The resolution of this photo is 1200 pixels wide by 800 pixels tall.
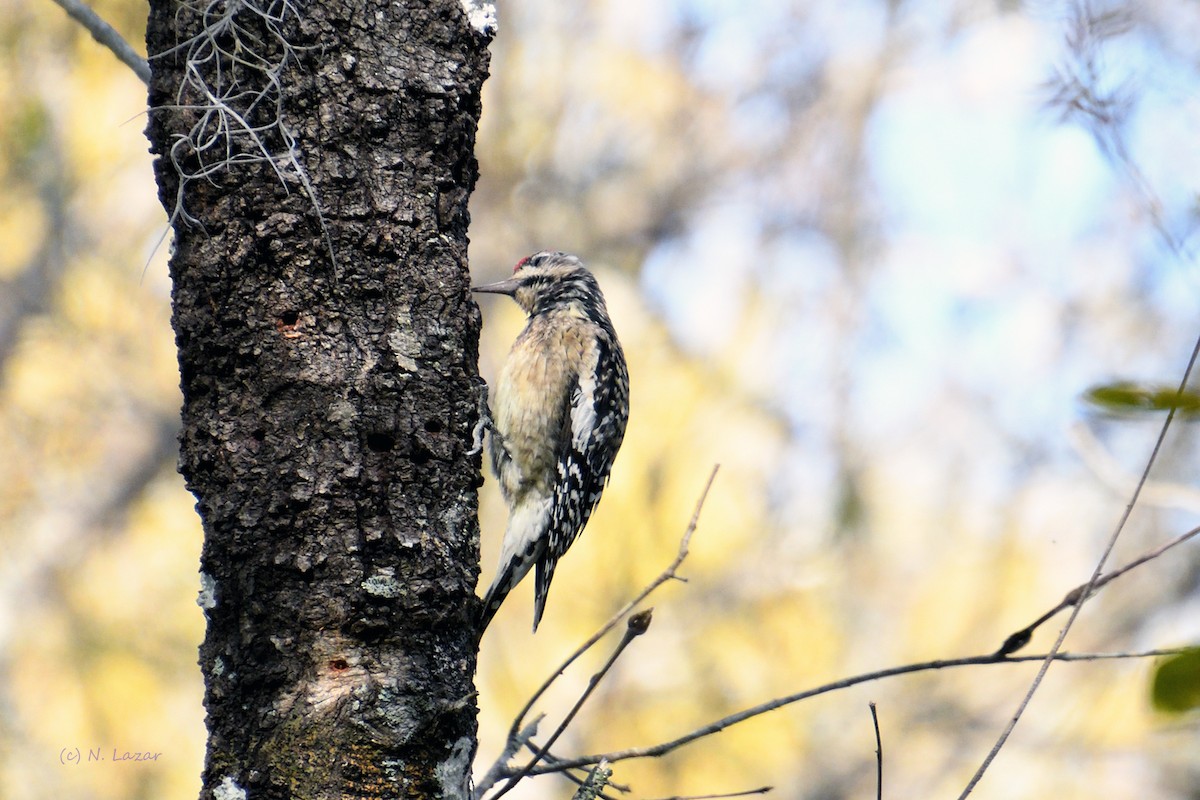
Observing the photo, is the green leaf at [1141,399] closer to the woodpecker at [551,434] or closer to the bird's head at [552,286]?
the woodpecker at [551,434]

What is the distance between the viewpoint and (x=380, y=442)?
76.4 inches

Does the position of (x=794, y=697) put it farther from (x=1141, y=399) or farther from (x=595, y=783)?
(x=1141, y=399)

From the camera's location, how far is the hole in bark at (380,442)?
1932mm

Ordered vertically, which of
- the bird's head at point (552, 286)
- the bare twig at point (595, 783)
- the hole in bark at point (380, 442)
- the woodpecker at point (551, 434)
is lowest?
the bare twig at point (595, 783)

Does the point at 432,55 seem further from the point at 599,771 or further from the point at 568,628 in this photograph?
the point at 568,628

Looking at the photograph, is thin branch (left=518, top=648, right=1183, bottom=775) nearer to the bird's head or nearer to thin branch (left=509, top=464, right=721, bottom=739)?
thin branch (left=509, top=464, right=721, bottom=739)

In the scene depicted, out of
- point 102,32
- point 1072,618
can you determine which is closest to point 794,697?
point 1072,618

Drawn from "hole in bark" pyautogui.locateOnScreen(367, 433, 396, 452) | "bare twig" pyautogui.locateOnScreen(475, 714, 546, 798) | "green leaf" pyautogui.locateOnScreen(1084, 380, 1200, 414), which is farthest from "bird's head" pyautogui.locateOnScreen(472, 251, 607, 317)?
"green leaf" pyautogui.locateOnScreen(1084, 380, 1200, 414)

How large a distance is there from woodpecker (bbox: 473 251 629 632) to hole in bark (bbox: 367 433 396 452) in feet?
5.81

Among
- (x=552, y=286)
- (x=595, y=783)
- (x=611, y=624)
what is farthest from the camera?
(x=552, y=286)

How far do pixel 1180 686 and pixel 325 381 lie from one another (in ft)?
4.44

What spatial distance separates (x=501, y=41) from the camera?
10.3 metres

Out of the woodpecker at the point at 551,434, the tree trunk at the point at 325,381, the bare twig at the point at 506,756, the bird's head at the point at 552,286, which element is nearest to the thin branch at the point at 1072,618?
the bare twig at the point at 506,756

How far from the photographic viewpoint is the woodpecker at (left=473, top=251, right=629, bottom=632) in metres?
3.77
